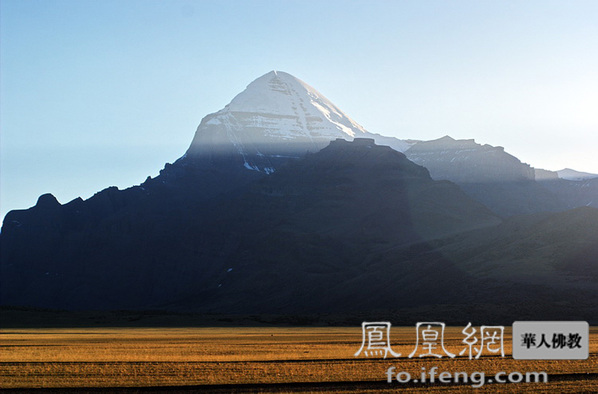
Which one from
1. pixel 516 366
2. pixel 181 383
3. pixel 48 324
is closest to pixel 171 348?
pixel 181 383

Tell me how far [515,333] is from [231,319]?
119 metres

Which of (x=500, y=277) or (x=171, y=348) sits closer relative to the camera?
(x=171, y=348)

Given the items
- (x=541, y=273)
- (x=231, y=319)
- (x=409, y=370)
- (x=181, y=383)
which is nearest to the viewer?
(x=181, y=383)

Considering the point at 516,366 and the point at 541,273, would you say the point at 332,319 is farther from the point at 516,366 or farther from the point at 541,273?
the point at 516,366

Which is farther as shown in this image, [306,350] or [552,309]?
[552,309]

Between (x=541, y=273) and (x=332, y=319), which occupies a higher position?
(x=541, y=273)

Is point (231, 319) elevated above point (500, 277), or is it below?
below

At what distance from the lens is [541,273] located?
179250 millimetres

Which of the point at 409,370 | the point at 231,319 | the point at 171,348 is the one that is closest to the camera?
the point at 409,370

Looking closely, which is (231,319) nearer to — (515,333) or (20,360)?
(20,360)

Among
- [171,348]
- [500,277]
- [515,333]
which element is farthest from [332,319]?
[515,333]

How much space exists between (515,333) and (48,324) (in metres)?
113

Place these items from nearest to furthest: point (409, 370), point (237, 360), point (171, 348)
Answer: point (409, 370) → point (237, 360) → point (171, 348)

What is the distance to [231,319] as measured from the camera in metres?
158
